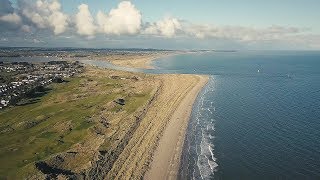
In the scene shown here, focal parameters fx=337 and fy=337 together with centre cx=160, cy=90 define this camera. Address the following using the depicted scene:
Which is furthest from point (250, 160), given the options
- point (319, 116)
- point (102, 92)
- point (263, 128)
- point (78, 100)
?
point (102, 92)

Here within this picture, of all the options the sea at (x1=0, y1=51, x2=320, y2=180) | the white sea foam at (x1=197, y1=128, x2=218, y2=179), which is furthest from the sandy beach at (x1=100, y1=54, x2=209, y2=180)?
the white sea foam at (x1=197, y1=128, x2=218, y2=179)

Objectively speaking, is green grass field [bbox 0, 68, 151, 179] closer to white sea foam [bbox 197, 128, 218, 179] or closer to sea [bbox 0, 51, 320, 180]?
sea [bbox 0, 51, 320, 180]

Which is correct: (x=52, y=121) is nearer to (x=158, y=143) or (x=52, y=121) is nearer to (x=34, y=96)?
(x=158, y=143)

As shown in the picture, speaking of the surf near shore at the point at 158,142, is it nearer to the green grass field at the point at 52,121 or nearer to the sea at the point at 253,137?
the sea at the point at 253,137

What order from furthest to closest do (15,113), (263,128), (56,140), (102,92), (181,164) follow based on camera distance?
(102,92)
(15,113)
(263,128)
(56,140)
(181,164)

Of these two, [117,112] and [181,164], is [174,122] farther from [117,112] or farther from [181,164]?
[181,164]
